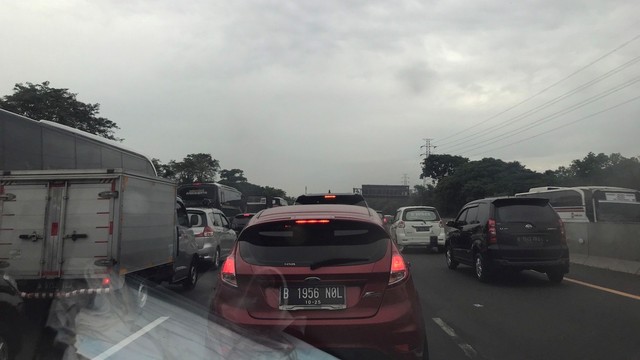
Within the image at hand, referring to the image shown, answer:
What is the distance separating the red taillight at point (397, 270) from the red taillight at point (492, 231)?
21.9ft

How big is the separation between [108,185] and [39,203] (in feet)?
3.07

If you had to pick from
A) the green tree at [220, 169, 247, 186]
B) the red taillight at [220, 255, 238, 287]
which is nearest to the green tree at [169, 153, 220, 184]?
the green tree at [220, 169, 247, 186]

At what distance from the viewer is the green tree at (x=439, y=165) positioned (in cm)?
7844

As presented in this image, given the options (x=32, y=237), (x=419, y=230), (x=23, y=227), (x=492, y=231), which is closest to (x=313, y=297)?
(x=32, y=237)

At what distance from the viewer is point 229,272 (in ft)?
14.0

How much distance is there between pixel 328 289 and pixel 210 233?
976 cm

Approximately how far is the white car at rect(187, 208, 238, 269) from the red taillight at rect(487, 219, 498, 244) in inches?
240

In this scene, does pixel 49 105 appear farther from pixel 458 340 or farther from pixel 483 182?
pixel 483 182

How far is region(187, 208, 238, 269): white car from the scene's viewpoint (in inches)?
504

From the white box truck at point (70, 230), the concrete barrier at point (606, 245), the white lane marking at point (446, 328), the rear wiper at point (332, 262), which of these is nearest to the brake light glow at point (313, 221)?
the rear wiper at point (332, 262)

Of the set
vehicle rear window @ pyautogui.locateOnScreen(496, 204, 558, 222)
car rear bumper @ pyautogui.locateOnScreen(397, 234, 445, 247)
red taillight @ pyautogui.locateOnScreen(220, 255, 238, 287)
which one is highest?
vehicle rear window @ pyautogui.locateOnScreen(496, 204, 558, 222)

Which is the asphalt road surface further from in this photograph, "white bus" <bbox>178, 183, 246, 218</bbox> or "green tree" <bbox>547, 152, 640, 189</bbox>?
"green tree" <bbox>547, 152, 640, 189</bbox>

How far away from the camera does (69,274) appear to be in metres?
6.39

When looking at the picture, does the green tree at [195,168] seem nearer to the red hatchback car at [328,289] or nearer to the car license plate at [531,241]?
the car license plate at [531,241]
